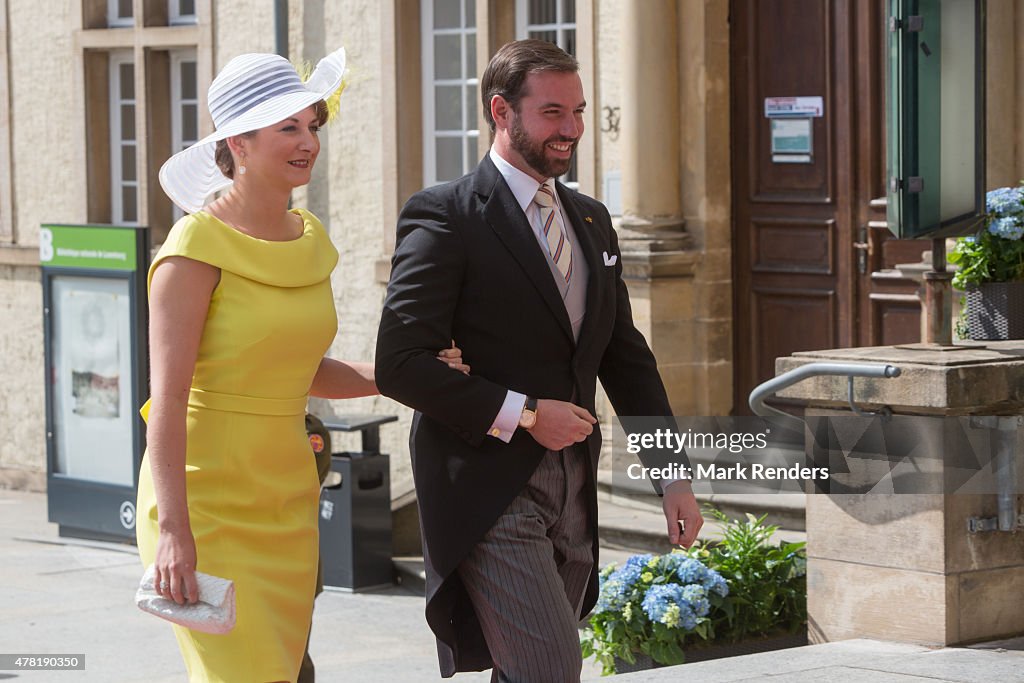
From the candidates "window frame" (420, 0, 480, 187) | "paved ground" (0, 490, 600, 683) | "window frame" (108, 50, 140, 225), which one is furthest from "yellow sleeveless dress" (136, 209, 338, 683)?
"window frame" (108, 50, 140, 225)

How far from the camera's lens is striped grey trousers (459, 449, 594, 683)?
3492 mm

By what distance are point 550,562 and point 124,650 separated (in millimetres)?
4567

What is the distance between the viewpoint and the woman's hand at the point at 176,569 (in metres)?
3.46

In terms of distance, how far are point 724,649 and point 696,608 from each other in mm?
249

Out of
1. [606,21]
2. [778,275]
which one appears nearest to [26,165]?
[606,21]

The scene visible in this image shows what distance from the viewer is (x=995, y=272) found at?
6805 mm

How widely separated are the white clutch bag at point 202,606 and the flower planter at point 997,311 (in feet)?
13.1

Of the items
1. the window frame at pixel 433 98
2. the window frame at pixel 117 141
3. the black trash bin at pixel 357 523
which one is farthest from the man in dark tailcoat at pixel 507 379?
the window frame at pixel 117 141

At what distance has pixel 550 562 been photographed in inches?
141

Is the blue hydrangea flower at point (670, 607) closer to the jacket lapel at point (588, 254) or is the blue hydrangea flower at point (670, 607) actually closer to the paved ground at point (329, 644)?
the paved ground at point (329, 644)

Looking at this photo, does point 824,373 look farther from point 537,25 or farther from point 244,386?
point 537,25

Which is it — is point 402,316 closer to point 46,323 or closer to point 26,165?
point 46,323

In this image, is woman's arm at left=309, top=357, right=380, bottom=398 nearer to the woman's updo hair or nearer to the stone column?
the woman's updo hair

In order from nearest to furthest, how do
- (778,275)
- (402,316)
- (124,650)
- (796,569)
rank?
(402,316) → (796,569) → (124,650) → (778,275)
